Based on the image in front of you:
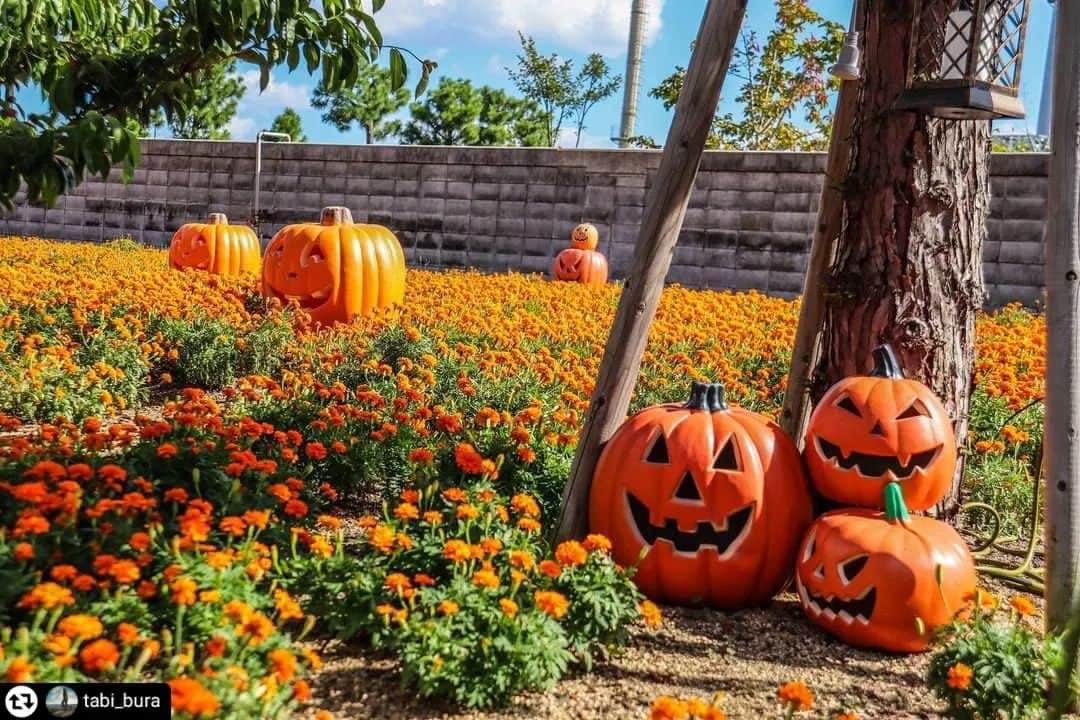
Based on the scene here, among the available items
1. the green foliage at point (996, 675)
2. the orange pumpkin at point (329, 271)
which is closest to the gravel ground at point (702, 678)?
the green foliage at point (996, 675)

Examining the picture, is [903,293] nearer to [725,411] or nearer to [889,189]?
[889,189]

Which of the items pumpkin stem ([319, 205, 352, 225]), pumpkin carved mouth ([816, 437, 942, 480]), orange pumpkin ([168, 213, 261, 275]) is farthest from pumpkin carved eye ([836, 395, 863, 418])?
orange pumpkin ([168, 213, 261, 275])

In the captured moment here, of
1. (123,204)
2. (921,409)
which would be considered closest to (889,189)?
(921,409)

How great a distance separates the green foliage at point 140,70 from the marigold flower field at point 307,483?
820 millimetres

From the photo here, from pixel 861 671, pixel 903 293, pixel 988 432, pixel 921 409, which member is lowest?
pixel 861 671

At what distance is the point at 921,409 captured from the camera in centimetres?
328

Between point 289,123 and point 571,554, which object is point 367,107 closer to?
point 289,123

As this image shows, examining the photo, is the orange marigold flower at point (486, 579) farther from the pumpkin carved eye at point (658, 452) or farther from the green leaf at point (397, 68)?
the green leaf at point (397, 68)

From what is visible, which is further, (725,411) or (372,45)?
(725,411)

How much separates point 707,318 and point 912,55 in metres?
4.68

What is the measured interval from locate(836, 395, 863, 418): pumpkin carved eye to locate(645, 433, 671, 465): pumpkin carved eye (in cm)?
60

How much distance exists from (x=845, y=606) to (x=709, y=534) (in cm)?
47

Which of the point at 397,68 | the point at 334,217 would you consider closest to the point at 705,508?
the point at 397,68

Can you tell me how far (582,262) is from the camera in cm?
1214
